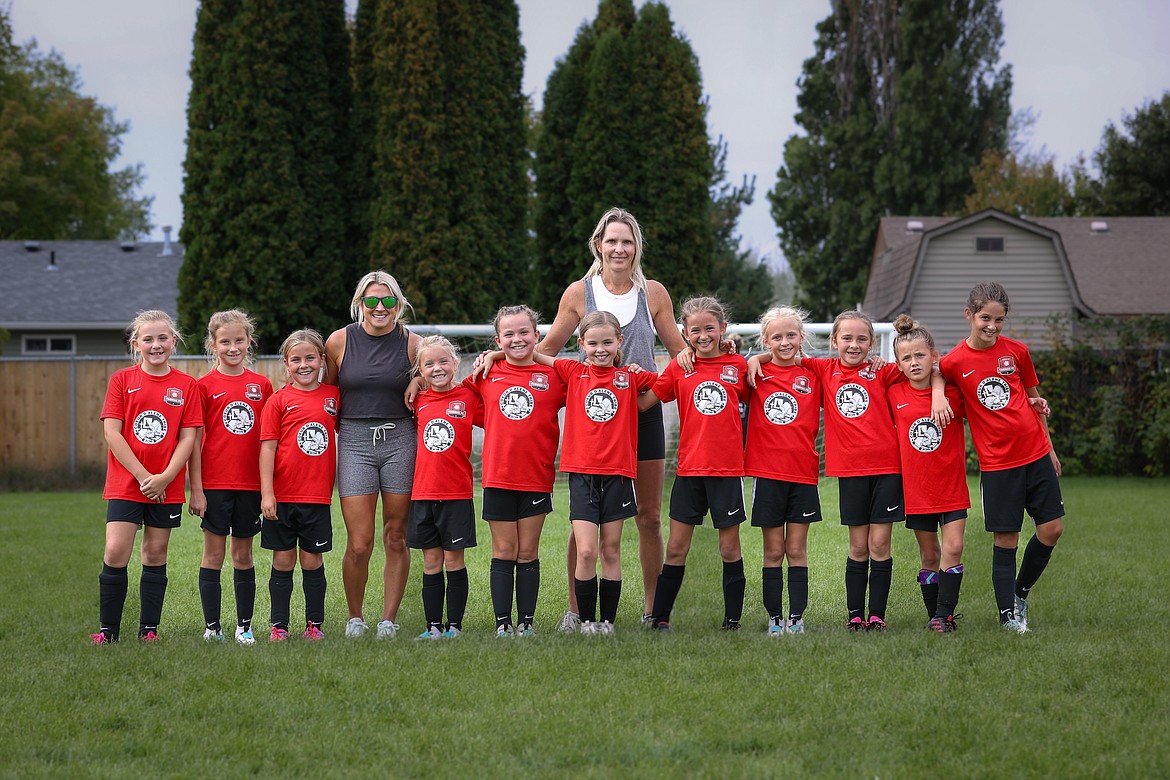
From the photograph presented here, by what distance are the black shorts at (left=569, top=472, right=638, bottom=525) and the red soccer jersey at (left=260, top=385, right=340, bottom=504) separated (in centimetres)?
132

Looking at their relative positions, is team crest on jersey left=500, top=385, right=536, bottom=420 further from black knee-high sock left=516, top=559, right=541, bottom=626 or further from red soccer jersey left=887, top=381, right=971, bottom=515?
red soccer jersey left=887, top=381, right=971, bottom=515

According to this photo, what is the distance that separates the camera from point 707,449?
570 centimetres

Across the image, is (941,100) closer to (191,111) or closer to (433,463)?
(191,111)

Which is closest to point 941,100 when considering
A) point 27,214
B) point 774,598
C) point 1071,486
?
point 1071,486

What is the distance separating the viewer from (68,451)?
658 inches

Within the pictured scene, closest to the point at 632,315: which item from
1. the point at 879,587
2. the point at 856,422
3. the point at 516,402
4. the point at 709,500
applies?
the point at 516,402

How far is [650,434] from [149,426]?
2585 millimetres

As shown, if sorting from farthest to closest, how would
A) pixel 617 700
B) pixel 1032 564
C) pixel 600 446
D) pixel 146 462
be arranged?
1. pixel 1032 564
2. pixel 146 462
3. pixel 600 446
4. pixel 617 700

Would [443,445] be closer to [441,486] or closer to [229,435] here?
[441,486]

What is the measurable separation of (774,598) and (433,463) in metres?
1.89

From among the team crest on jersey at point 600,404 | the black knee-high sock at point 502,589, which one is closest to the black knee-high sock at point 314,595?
the black knee-high sock at point 502,589

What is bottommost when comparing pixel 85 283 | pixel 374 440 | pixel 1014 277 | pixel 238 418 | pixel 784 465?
pixel 784 465

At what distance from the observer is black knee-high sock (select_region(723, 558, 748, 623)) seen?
5.78m

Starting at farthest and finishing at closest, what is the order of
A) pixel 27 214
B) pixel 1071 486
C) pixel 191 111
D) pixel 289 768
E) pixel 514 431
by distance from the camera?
pixel 27 214, pixel 191 111, pixel 1071 486, pixel 514 431, pixel 289 768
